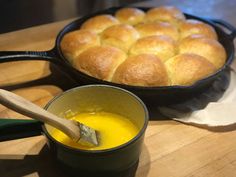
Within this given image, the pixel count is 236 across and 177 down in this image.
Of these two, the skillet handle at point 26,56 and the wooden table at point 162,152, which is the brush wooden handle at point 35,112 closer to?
the wooden table at point 162,152

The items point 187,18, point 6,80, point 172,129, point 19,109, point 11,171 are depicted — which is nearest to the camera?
point 19,109

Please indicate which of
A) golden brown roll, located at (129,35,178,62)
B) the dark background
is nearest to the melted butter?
golden brown roll, located at (129,35,178,62)

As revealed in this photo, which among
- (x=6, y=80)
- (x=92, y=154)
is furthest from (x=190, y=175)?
(x=6, y=80)

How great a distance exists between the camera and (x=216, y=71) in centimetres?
76

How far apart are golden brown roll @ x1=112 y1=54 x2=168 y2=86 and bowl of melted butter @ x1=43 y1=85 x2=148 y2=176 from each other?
0.10 meters

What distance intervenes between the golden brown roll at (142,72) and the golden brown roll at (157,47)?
0.04m

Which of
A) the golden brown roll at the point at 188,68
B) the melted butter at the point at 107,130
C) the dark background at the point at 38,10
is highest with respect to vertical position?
the golden brown roll at the point at 188,68

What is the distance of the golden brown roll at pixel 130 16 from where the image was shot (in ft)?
3.24

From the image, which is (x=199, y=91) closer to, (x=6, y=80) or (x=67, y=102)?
(x=67, y=102)

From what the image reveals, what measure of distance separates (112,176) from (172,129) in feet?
0.71

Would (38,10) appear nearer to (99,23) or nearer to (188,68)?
(99,23)

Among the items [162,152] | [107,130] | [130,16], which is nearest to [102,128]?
[107,130]

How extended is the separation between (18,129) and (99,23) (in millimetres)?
484

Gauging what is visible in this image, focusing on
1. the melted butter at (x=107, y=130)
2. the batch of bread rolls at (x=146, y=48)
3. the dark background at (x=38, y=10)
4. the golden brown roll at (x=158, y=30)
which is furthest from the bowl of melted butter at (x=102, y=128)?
the dark background at (x=38, y=10)
